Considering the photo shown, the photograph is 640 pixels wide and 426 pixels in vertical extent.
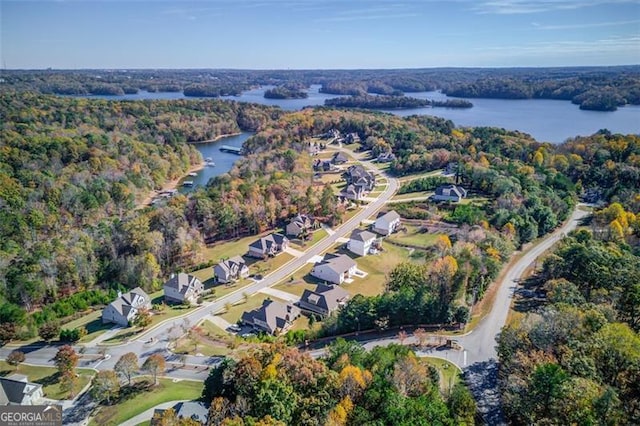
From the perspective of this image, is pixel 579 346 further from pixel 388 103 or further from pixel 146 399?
pixel 388 103

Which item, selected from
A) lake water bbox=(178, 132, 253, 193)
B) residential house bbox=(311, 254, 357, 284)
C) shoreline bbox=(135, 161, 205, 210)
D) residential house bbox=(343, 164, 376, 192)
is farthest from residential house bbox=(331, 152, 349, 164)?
residential house bbox=(311, 254, 357, 284)

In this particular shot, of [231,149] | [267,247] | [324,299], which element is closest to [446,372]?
[324,299]

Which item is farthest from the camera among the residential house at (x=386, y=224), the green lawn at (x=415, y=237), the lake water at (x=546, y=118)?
the lake water at (x=546, y=118)

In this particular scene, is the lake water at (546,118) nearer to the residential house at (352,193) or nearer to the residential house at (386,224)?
the residential house at (352,193)

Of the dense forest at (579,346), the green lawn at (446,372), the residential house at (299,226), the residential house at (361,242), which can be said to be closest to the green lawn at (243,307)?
the residential house at (361,242)

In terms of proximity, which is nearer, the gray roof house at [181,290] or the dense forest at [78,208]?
the gray roof house at [181,290]

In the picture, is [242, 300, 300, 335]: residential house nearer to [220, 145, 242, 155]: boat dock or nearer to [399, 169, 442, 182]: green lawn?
[399, 169, 442, 182]: green lawn
